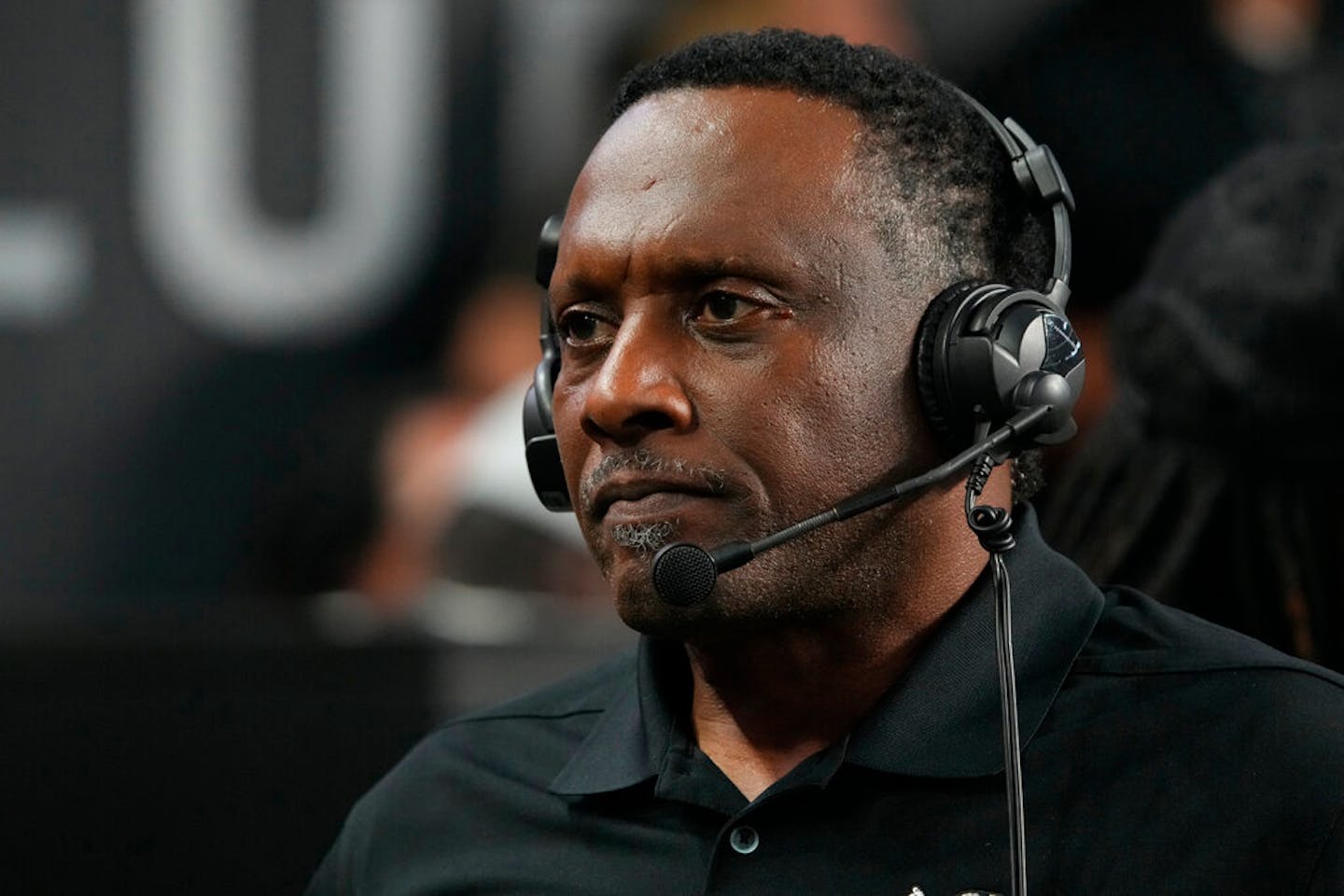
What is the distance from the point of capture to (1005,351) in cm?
163

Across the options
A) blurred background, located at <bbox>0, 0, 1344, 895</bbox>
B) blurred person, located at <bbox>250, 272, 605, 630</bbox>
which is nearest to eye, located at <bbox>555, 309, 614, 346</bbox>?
blurred person, located at <bbox>250, 272, 605, 630</bbox>

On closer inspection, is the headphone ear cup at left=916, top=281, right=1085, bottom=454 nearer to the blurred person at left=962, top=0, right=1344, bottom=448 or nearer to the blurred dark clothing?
the blurred person at left=962, top=0, right=1344, bottom=448

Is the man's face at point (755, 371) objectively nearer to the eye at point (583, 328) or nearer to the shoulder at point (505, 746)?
the eye at point (583, 328)

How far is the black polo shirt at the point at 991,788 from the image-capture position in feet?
5.10

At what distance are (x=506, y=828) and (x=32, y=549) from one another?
3088 millimetres

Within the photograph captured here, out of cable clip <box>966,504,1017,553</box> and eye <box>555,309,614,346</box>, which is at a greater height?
eye <box>555,309,614,346</box>

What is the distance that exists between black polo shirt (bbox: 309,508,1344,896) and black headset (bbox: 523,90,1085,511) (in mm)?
154

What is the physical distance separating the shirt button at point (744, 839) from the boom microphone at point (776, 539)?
21 centimetres

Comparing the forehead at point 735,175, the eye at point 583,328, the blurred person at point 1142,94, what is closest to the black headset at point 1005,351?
the forehead at point 735,175

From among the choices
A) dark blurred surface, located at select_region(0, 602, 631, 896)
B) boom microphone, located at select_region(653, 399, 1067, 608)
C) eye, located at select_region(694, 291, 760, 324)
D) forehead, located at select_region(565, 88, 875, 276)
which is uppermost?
forehead, located at select_region(565, 88, 875, 276)

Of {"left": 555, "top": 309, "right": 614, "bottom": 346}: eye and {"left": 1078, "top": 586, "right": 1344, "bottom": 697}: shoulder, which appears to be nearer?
{"left": 1078, "top": 586, "right": 1344, "bottom": 697}: shoulder

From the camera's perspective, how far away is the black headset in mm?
1639

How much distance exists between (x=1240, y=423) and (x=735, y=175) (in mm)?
679

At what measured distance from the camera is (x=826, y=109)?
1.72 m
